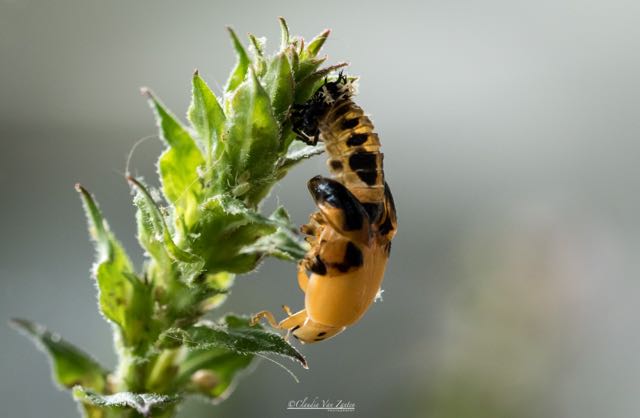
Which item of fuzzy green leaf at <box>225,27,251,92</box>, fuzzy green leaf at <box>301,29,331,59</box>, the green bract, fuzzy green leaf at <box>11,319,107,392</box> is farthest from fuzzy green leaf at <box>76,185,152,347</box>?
fuzzy green leaf at <box>301,29,331,59</box>

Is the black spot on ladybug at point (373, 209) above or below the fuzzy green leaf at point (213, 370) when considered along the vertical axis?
above

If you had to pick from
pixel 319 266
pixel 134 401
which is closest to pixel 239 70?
pixel 319 266

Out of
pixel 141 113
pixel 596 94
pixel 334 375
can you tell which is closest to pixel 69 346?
pixel 334 375

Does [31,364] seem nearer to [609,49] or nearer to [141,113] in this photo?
[141,113]

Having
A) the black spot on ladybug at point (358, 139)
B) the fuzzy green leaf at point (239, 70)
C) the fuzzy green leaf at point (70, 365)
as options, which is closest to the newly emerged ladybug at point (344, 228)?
the black spot on ladybug at point (358, 139)

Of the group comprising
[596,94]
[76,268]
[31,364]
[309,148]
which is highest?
[596,94]

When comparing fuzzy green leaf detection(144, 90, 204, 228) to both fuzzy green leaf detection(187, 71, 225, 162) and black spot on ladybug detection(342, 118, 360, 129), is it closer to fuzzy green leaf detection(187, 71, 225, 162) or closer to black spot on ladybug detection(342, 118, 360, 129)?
fuzzy green leaf detection(187, 71, 225, 162)

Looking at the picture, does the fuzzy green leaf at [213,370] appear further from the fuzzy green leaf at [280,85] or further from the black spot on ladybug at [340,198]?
the fuzzy green leaf at [280,85]
